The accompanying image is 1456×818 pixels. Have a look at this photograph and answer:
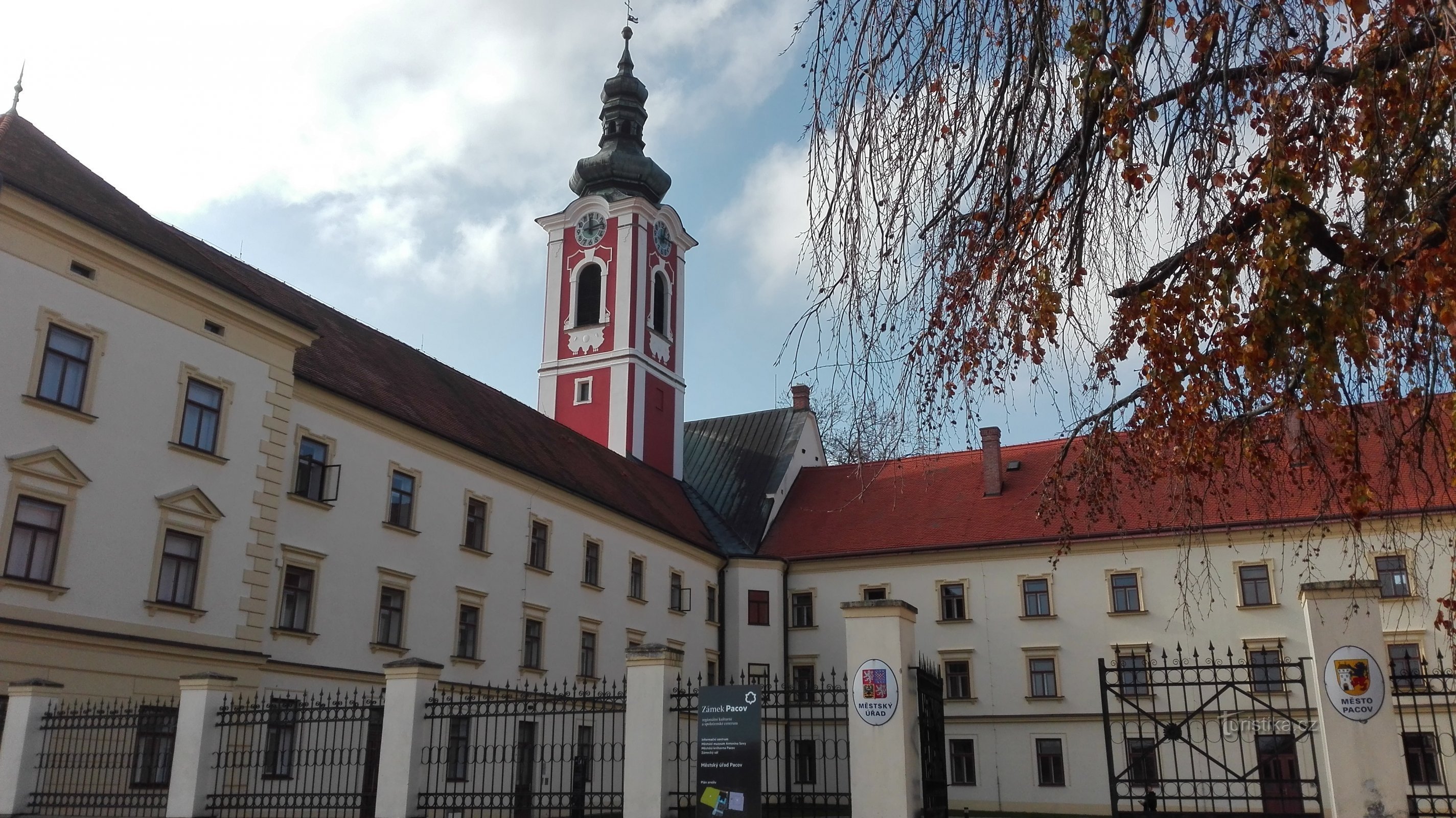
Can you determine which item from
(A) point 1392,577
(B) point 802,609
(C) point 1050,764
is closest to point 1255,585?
(A) point 1392,577

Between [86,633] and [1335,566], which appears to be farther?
[1335,566]

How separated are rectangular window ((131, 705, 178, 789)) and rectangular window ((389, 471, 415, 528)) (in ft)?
24.3

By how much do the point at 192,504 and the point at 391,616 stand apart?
5366 millimetres

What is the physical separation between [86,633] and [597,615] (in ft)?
45.7

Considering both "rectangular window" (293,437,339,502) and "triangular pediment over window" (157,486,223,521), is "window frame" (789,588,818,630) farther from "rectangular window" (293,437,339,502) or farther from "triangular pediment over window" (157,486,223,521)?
"triangular pediment over window" (157,486,223,521)

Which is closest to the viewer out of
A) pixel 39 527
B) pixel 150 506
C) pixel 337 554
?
pixel 39 527

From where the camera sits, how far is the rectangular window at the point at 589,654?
2750cm

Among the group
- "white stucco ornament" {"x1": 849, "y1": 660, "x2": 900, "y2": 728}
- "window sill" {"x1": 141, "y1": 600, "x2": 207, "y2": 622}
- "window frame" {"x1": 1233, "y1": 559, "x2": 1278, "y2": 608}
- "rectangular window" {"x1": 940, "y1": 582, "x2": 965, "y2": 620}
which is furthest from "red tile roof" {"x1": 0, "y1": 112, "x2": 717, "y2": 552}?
"window frame" {"x1": 1233, "y1": 559, "x2": 1278, "y2": 608}

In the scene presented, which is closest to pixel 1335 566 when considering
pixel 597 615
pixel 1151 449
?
pixel 597 615

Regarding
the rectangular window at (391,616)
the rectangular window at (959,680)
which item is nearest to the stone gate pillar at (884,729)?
the rectangular window at (391,616)

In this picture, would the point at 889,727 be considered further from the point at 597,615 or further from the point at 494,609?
the point at 597,615

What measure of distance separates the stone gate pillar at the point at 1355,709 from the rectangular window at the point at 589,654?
19.9 meters

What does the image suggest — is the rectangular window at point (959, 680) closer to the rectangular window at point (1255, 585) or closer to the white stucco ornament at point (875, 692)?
the rectangular window at point (1255, 585)

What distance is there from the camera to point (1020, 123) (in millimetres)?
6285
